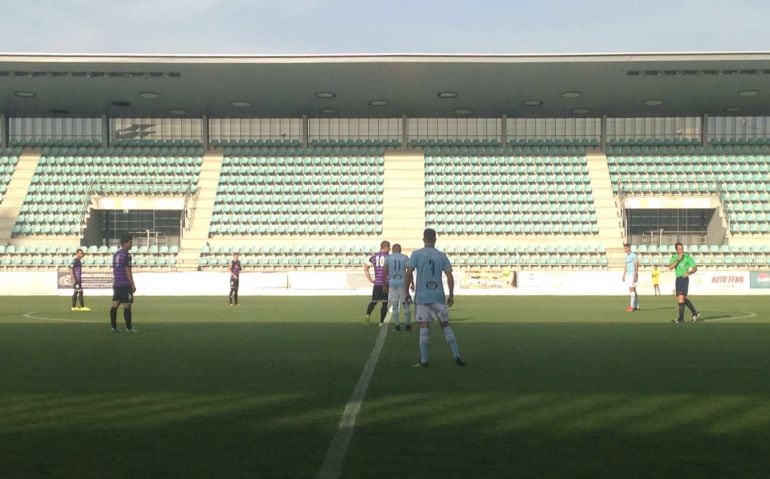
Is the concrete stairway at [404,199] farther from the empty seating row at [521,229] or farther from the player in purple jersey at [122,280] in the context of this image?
the player in purple jersey at [122,280]

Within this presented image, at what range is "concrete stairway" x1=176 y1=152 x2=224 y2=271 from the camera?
4569 cm

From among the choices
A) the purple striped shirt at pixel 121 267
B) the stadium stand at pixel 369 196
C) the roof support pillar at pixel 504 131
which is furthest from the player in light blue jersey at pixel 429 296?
the roof support pillar at pixel 504 131

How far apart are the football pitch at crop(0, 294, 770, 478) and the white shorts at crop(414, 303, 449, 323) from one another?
0.70 meters

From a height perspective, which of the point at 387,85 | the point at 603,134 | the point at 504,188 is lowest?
the point at 504,188

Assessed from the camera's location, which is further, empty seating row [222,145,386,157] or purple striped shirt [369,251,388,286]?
empty seating row [222,145,386,157]

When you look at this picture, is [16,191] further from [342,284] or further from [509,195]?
[509,195]

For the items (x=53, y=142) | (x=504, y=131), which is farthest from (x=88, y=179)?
(x=504, y=131)

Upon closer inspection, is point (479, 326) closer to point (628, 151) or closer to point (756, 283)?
point (756, 283)

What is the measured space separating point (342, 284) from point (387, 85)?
32.6 feet

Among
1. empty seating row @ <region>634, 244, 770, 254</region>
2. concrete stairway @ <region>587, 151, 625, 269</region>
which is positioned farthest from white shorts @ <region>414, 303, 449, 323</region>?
empty seating row @ <region>634, 244, 770, 254</region>

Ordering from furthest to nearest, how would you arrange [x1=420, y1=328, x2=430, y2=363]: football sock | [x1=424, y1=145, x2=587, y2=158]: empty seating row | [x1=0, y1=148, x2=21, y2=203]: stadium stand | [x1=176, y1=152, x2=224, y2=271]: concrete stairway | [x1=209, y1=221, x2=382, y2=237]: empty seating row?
1. [x1=424, y1=145, x2=587, y2=158]: empty seating row
2. [x1=0, y1=148, x2=21, y2=203]: stadium stand
3. [x1=209, y1=221, x2=382, y2=237]: empty seating row
4. [x1=176, y1=152, x2=224, y2=271]: concrete stairway
5. [x1=420, y1=328, x2=430, y2=363]: football sock

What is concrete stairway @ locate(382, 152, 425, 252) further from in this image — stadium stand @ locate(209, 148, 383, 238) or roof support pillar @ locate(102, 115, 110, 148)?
roof support pillar @ locate(102, 115, 110, 148)

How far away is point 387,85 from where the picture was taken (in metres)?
44.8

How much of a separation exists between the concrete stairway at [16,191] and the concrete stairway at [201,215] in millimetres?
8935
